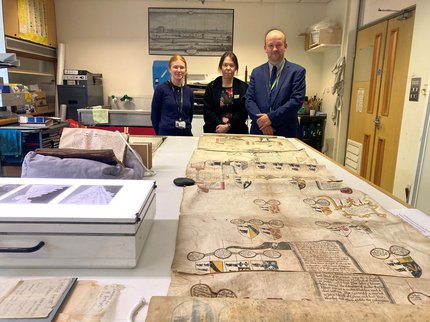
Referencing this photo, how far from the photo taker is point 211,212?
3.10 ft

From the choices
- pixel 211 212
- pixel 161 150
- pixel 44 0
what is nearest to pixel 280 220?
pixel 211 212

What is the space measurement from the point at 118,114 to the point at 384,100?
2958 millimetres

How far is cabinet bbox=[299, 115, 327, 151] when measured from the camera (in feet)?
14.8

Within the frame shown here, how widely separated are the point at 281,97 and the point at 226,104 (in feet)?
1.45

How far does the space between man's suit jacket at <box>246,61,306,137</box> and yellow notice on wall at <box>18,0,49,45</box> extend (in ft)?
9.55

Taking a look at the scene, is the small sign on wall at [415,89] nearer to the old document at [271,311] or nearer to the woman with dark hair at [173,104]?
Answer: the woman with dark hair at [173,104]

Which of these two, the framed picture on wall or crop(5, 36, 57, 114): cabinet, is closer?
crop(5, 36, 57, 114): cabinet

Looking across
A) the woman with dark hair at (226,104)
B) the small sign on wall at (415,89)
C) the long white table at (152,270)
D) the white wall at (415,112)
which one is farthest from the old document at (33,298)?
the small sign on wall at (415,89)

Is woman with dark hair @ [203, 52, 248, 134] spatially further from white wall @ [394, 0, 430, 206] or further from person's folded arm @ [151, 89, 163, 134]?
white wall @ [394, 0, 430, 206]

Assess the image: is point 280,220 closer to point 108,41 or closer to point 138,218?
point 138,218

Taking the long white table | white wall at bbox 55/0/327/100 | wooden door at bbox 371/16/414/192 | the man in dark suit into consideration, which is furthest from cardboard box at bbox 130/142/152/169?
white wall at bbox 55/0/327/100

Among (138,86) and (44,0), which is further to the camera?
(138,86)

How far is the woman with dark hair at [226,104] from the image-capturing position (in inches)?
103

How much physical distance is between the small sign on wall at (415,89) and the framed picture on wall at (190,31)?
105 inches
